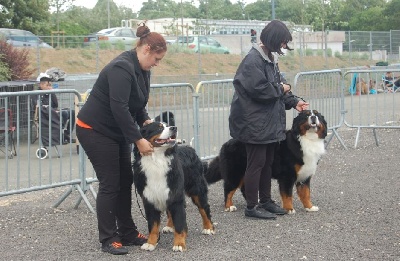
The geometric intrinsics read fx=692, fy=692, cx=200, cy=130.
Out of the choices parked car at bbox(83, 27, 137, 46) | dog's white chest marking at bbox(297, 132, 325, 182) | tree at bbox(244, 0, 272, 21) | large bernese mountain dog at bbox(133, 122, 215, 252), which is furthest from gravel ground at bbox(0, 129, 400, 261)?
tree at bbox(244, 0, 272, 21)

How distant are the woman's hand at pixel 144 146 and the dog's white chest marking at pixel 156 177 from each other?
0.31ft

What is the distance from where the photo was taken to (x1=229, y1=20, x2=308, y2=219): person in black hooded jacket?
7227mm

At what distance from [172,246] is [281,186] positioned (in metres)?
1.94

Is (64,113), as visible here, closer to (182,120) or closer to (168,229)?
(182,120)

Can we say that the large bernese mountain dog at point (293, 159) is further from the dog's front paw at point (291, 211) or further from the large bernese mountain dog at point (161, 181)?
the large bernese mountain dog at point (161, 181)

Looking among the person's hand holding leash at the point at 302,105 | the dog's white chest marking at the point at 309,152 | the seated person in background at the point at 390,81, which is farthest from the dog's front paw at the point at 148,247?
the seated person in background at the point at 390,81

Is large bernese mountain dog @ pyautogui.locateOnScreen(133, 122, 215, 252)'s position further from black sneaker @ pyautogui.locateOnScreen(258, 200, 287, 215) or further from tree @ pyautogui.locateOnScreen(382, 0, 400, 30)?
tree @ pyautogui.locateOnScreen(382, 0, 400, 30)

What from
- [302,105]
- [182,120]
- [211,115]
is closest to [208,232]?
[302,105]

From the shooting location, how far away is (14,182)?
842cm

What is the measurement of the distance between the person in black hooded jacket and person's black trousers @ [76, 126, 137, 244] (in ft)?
5.06

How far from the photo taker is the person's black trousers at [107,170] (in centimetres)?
608

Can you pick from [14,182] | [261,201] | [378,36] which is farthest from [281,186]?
[378,36]

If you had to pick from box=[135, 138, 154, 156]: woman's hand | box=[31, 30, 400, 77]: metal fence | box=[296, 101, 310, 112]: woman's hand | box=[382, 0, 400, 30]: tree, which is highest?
box=[382, 0, 400, 30]: tree

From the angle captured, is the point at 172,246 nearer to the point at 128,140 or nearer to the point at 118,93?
the point at 128,140
